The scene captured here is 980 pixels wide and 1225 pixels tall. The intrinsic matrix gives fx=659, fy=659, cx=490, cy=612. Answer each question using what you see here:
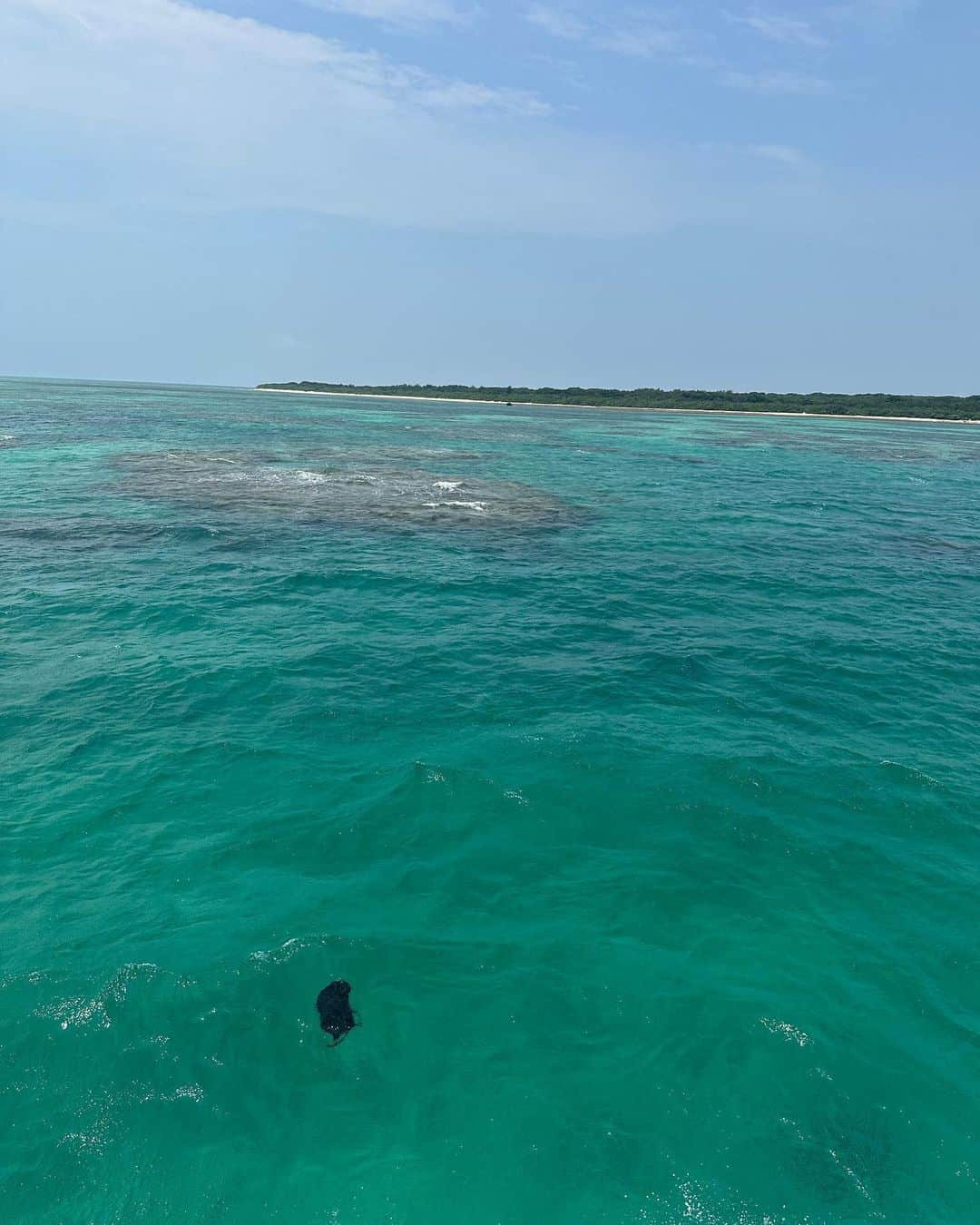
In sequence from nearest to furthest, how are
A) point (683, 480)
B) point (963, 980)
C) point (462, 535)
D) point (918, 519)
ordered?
point (963, 980)
point (462, 535)
point (918, 519)
point (683, 480)

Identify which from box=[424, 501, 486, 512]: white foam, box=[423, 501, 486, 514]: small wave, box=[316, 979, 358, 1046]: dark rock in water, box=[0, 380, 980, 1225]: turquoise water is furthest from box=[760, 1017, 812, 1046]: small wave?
box=[424, 501, 486, 512]: white foam

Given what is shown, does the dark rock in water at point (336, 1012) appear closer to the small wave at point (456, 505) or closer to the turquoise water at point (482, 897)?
Result: the turquoise water at point (482, 897)

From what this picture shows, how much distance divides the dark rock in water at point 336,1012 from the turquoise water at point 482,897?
24cm

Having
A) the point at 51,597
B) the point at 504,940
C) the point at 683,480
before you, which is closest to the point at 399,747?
the point at 504,940

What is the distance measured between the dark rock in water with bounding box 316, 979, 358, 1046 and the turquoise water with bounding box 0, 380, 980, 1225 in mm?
243

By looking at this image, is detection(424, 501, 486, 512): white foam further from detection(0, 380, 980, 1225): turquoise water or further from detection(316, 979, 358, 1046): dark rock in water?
detection(316, 979, 358, 1046): dark rock in water

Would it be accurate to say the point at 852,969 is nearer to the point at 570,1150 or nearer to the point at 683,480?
the point at 570,1150

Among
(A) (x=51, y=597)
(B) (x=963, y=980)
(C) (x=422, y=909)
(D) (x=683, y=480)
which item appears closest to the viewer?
(B) (x=963, y=980)

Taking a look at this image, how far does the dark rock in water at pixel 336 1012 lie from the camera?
12242mm

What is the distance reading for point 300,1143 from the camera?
35.0 ft

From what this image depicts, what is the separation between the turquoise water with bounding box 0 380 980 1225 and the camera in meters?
10.5

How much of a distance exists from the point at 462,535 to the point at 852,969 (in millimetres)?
35227

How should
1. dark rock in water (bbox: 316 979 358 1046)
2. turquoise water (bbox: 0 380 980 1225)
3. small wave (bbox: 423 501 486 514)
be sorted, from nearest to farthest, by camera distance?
1. turquoise water (bbox: 0 380 980 1225)
2. dark rock in water (bbox: 316 979 358 1046)
3. small wave (bbox: 423 501 486 514)

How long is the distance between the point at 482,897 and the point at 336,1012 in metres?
4.11
